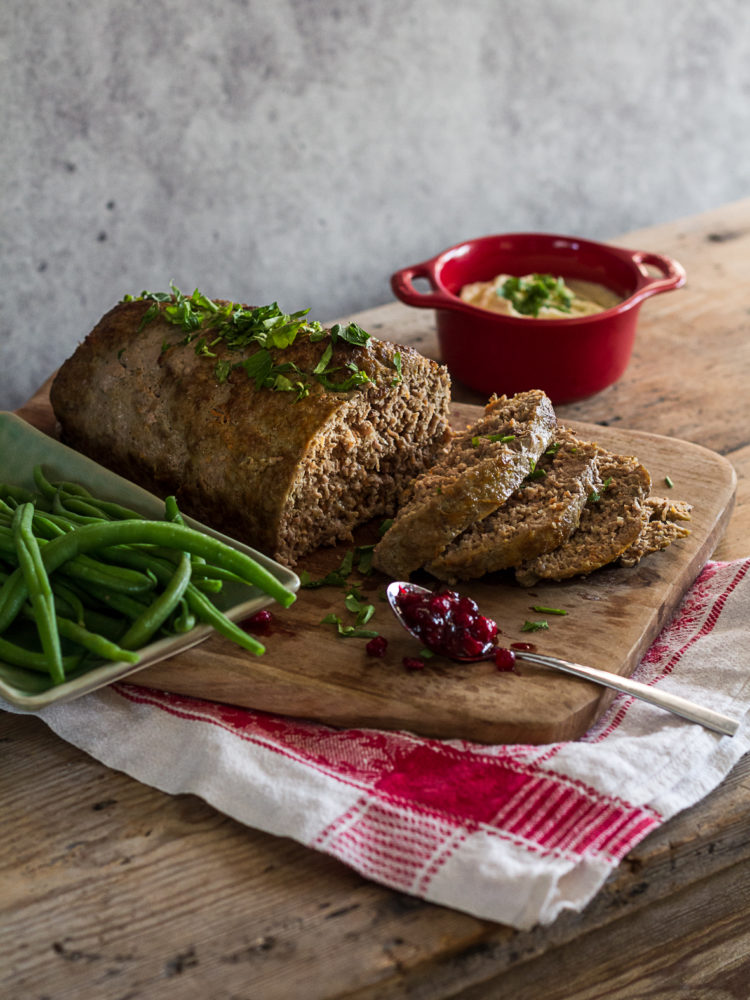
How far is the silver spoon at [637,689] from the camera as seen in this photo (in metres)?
2.69

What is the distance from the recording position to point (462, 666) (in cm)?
294

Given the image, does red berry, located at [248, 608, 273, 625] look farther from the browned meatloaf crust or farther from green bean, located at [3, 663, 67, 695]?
green bean, located at [3, 663, 67, 695]

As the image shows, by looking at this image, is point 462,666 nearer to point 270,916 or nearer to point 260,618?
point 260,618

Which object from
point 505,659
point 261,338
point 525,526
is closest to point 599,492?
point 525,526

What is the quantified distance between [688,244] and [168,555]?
14.9ft

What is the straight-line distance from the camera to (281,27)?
17.1 feet

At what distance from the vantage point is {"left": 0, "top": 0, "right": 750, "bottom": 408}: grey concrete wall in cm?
481

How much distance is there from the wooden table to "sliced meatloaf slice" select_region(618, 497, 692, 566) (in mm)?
870

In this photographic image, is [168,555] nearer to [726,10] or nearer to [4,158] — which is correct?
[4,158]

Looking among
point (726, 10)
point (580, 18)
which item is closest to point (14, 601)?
point (580, 18)

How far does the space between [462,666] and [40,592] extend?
48.8 inches

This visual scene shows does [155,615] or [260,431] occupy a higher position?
[260,431]

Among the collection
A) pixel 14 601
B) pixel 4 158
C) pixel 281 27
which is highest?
pixel 281 27

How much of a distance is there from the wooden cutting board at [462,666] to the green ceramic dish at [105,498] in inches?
5.6
